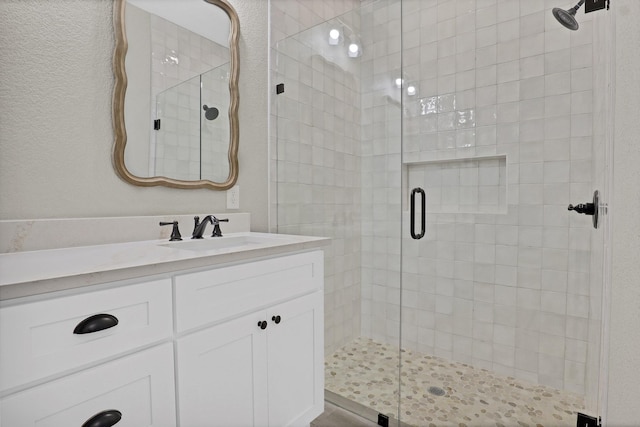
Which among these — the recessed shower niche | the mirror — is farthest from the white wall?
the mirror

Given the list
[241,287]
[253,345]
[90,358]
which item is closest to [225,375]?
[253,345]

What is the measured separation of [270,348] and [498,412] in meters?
1.33

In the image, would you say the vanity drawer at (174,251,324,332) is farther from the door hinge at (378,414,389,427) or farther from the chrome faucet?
the door hinge at (378,414,389,427)

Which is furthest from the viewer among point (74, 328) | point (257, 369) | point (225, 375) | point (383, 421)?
point (383, 421)

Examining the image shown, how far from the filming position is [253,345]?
1.17 m

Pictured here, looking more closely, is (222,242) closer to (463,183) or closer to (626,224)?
(626,224)

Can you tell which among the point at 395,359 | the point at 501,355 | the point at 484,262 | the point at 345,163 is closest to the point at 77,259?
the point at 345,163

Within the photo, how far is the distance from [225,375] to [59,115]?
3.48ft

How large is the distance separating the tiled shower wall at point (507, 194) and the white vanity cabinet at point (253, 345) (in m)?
1.13

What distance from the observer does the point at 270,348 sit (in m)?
1.24

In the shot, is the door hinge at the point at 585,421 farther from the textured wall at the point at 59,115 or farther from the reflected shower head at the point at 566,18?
the textured wall at the point at 59,115

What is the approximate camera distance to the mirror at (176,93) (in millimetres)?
1378

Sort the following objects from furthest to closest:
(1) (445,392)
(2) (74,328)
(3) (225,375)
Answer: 1. (1) (445,392)
2. (3) (225,375)
3. (2) (74,328)

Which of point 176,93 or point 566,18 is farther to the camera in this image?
point 566,18
